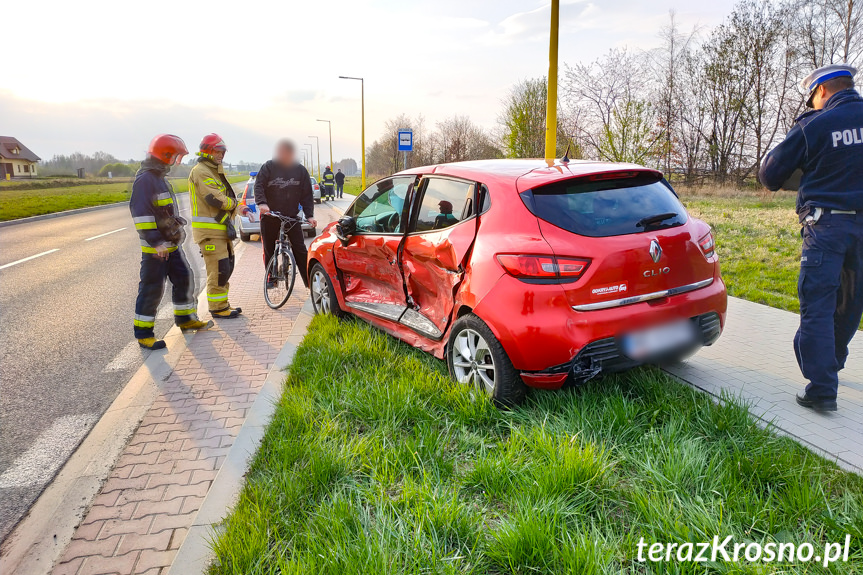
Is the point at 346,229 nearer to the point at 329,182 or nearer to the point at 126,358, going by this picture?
the point at 126,358

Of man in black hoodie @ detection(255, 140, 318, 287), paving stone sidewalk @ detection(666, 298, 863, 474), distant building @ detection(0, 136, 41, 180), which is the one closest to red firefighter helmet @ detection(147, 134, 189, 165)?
man in black hoodie @ detection(255, 140, 318, 287)

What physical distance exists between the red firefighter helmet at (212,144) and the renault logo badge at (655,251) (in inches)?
194

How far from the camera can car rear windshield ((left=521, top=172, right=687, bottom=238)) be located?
3.41 m

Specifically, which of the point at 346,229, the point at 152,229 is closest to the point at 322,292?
the point at 346,229

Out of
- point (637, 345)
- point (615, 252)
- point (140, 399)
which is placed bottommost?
point (140, 399)

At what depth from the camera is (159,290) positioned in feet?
19.0

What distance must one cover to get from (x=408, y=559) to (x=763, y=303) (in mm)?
5962

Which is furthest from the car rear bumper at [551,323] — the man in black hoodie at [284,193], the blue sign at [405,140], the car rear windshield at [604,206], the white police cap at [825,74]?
the blue sign at [405,140]

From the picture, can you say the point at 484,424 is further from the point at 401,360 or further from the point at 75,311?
the point at 75,311

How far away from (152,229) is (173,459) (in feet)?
10.1

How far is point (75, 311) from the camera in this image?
6.97 meters

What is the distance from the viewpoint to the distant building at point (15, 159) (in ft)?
269

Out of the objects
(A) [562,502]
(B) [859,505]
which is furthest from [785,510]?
(A) [562,502]

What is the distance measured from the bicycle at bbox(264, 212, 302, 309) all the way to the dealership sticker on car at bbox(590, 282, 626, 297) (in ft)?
15.8
